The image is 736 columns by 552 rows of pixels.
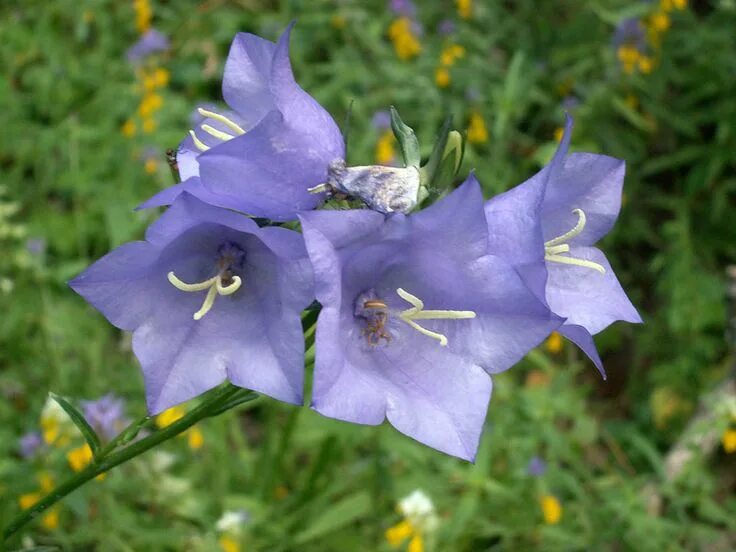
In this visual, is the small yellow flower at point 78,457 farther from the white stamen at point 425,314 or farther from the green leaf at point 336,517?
the white stamen at point 425,314

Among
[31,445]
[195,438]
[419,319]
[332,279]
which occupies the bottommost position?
[195,438]

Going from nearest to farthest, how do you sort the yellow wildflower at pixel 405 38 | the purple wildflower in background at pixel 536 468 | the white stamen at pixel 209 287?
1. the white stamen at pixel 209 287
2. the purple wildflower in background at pixel 536 468
3. the yellow wildflower at pixel 405 38

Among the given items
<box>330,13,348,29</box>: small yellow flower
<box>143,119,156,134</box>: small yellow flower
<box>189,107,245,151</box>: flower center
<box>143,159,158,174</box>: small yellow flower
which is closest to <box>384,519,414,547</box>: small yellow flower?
<box>189,107,245,151</box>: flower center

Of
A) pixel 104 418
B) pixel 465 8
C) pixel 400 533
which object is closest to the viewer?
pixel 104 418

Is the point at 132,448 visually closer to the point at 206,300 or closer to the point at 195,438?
the point at 206,300

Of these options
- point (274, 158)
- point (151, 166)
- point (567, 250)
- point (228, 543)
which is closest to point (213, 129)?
point (274, 158)

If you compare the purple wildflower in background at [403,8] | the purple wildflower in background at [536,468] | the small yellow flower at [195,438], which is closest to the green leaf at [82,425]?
the small yellow flower at [195,438]
